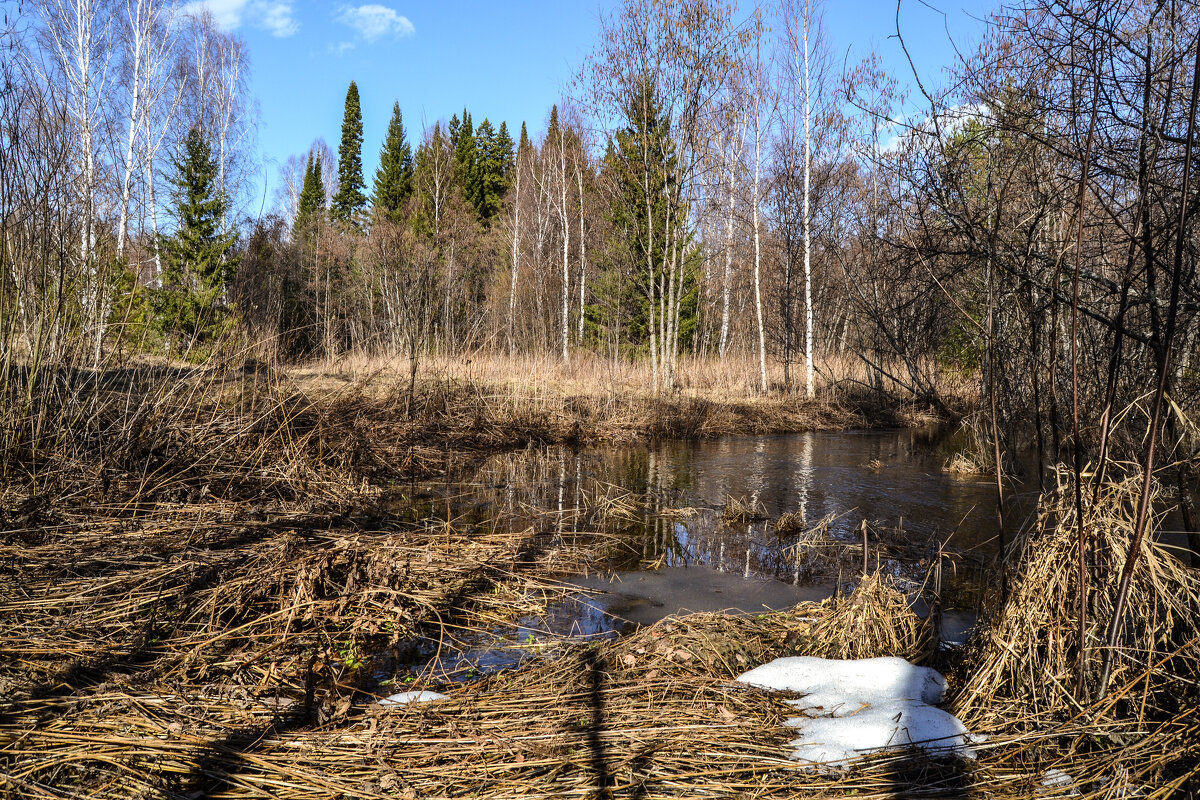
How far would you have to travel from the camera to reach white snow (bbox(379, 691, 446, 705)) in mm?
2762

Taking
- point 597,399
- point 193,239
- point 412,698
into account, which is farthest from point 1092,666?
point 193,239

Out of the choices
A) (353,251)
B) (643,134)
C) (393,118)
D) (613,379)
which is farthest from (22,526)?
(393,118)

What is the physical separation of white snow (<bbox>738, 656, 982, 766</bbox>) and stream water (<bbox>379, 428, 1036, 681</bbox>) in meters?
0.56

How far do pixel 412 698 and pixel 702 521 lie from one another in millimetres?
4189

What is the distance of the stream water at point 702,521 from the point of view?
4.04m

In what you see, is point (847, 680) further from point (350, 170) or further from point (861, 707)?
point (350, 170)

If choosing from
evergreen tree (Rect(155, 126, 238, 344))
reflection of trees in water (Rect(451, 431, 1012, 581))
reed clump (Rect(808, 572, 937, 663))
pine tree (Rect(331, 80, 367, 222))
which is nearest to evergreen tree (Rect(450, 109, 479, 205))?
pine tree (Rect(331, 80, 367, 222))

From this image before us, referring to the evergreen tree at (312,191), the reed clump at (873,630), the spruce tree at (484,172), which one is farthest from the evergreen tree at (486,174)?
the reed clump at (873,630)

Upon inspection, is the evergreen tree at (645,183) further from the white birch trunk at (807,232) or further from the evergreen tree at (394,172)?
the evergreen tree at (394,172)

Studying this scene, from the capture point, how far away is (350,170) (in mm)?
42312

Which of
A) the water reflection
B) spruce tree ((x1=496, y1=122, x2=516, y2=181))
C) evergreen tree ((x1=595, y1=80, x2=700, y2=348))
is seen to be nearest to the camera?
the water reflection

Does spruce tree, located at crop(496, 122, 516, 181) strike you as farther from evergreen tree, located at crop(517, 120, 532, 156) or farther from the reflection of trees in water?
the reflection of trees in water

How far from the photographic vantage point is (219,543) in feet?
14.6

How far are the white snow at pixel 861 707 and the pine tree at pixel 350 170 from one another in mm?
42784
